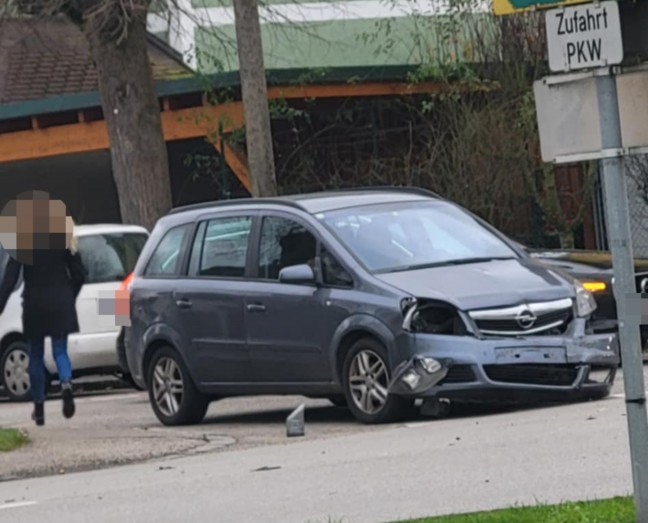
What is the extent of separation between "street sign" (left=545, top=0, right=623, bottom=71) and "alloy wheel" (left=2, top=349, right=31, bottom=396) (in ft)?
43.1

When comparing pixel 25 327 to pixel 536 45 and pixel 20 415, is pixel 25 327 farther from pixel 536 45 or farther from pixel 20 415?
pixel 536 45

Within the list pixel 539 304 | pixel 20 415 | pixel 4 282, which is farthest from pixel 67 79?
pixel 539 304

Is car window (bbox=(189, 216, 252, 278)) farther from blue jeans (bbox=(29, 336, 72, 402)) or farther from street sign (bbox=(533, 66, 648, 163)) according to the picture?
street sign (bbox=(533, 66, 648, 163))

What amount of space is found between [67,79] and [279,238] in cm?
1887

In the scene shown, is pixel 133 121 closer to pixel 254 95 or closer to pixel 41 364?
pixel 254 95

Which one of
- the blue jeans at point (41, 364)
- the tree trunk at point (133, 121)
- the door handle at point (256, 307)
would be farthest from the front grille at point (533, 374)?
the tree trunk at point (133, 121)

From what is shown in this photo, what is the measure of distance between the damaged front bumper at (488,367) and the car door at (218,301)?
2.00 m

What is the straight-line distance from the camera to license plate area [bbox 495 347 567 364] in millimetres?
12312

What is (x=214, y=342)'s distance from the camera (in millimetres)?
14109

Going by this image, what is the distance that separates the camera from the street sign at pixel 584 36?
6.86m

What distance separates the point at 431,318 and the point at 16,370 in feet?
27.0

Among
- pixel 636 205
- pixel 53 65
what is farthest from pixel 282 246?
pixel 53 65

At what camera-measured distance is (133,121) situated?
2264 centimetres

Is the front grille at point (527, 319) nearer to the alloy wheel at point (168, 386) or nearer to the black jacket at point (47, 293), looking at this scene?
the alloy wheel at point (168, 386)
